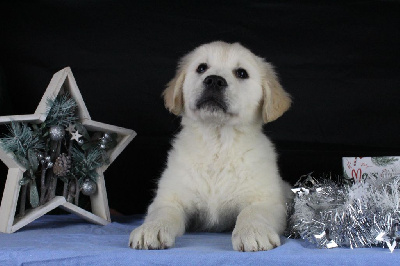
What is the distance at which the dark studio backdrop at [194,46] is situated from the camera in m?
3.39

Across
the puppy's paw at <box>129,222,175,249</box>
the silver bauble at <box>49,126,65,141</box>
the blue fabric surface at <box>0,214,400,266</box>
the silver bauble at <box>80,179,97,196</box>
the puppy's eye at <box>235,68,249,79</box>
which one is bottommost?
the blue fabric surface at <box>0,214,400,266</box>

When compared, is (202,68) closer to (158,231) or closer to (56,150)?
(56,150)

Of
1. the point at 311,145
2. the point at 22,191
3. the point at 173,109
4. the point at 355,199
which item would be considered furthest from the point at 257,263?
the point at 311,145

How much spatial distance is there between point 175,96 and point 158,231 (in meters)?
0.90

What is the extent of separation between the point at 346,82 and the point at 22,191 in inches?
85.3

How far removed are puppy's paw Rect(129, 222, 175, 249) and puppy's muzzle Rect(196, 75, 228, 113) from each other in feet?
2.28

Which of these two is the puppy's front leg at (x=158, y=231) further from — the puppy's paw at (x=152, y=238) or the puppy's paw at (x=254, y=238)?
the puppy's paw at (x=254, y=238)

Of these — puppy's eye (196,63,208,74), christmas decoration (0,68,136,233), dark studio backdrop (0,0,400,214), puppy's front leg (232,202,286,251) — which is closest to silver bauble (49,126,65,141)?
christmas decoration (0,68,136,233)

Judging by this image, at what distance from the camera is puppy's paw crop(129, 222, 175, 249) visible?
6.41ft

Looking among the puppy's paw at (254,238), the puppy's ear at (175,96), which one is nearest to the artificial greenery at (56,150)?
the puppy's ear at (175,96)

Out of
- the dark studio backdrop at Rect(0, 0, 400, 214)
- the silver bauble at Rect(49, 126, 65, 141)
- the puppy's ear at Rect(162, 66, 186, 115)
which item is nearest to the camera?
the silver bauble at Rect(49, 126, 65, 141)

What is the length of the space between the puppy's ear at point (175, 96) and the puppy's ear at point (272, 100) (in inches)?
17.0

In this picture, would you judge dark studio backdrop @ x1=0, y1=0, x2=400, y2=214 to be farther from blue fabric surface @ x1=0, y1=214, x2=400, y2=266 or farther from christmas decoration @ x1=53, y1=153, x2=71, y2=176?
blue fabric surface @ x1=0, y1=214, x2=400, y2=266

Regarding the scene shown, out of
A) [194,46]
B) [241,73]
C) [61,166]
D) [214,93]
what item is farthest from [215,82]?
[194,46]
